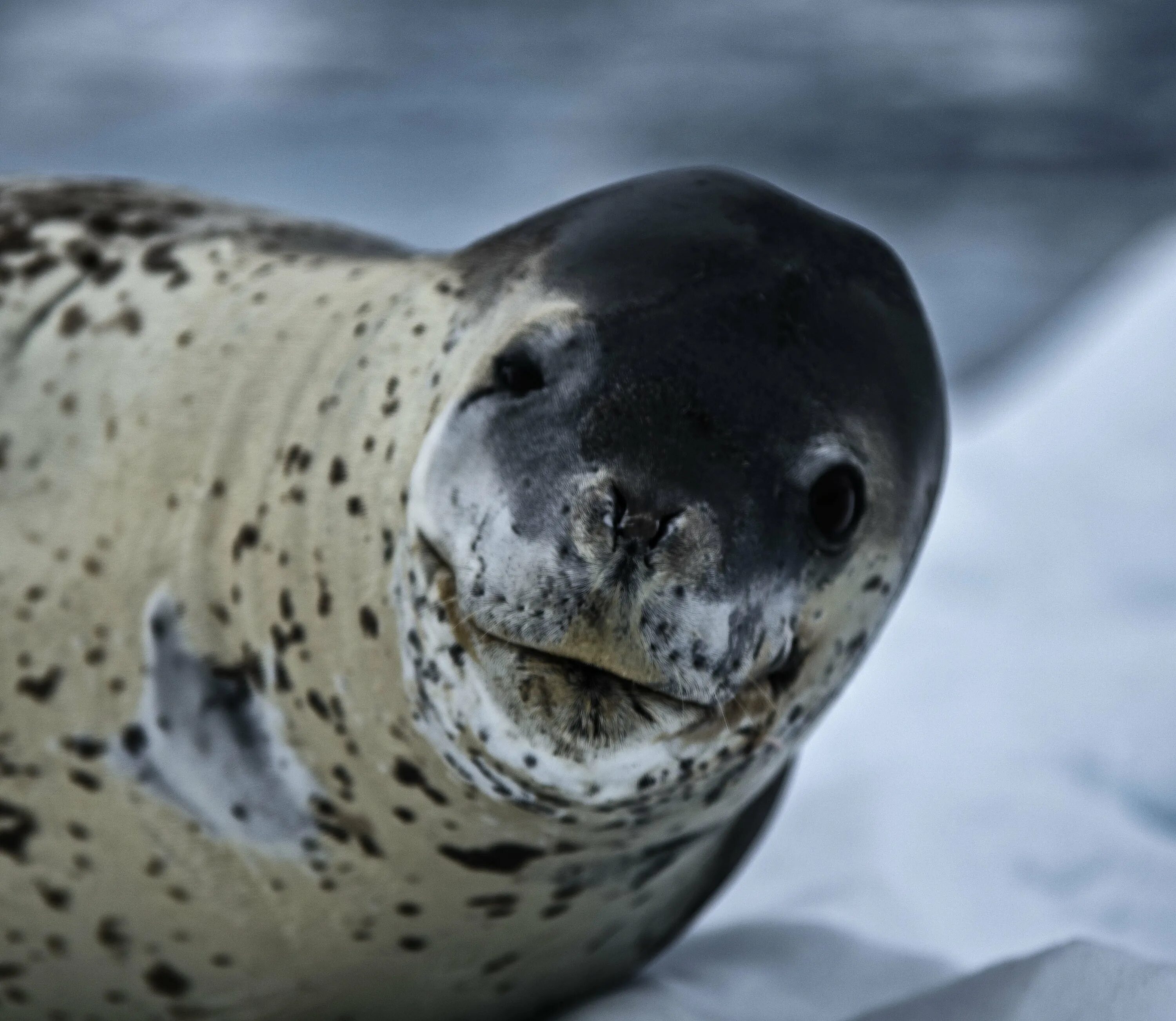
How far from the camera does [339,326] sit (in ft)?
4.71

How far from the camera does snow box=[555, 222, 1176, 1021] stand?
1.69m

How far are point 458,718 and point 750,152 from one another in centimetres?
548

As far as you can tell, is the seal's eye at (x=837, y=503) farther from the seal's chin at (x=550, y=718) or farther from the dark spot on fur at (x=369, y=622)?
the dark spot on fur at (x=369, y=622)

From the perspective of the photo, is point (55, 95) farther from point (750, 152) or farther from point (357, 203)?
point (750, 152)

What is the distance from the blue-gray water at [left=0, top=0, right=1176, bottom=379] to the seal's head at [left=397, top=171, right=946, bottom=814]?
11.6 feet

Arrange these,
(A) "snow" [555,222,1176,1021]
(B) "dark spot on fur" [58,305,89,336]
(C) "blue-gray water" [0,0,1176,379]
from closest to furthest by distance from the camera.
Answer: (B) "dark spot on fur" [58,305,89,336]
(A) "snow" [555,222,1176,1021]
(C) "blue-gray water" [0,0,1176,379]

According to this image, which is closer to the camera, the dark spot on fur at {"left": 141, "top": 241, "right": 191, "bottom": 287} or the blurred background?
the dark spot on fur at {"left": 141, "top": 241, "right": 191, "bottom": 287}

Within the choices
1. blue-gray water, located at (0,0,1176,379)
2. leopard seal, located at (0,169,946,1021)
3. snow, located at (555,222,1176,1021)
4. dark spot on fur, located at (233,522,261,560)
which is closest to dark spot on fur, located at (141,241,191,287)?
leopard seal, located at (0,169,946,1021)

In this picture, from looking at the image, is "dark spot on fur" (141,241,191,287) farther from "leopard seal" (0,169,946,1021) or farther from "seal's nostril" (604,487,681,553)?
"seal's nostril" (604,487,681,553)

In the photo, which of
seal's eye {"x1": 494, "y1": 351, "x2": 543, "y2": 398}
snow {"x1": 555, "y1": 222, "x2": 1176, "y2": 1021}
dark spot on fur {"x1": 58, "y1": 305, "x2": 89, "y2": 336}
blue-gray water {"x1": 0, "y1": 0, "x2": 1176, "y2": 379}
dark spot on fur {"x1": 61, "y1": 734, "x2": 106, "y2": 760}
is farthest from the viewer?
blue-gray water {"x1": 0, "y1": 0, "x2": 1176, "y2": 379}

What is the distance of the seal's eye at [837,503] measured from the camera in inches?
45.4

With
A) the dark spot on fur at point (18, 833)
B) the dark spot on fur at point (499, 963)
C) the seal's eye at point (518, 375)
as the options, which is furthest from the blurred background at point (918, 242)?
the seal's eye at point (518, 375)

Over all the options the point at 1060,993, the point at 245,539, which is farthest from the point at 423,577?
the point at 1060,993

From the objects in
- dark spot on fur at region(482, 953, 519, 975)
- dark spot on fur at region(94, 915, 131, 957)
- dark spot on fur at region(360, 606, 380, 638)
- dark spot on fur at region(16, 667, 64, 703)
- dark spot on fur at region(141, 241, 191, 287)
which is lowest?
dark spot on fur at region(482, 953, 519, 975)
